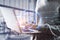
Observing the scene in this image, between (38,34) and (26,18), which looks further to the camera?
(26,18)

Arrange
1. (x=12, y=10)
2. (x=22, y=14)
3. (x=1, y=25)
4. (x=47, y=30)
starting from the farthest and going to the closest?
(x=22, y=14) < (x=1, y=25) < (x=47, y=30) < (x=12, y=10)

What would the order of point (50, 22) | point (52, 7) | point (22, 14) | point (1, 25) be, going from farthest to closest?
1. point (22, 14)
2. point (1, 25)
3. point (52, 7)
4. point (50, 22)

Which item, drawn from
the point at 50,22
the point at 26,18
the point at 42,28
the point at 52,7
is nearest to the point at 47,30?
the point at 42,28

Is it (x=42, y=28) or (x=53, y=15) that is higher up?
(x=53, y=15)

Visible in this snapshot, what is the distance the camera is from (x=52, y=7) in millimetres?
1419

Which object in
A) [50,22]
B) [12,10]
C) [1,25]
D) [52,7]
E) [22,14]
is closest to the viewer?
[12,10]

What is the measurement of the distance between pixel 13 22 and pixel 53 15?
0.59 m

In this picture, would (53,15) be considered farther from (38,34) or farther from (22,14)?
(22,14)

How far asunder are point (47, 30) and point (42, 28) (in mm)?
58

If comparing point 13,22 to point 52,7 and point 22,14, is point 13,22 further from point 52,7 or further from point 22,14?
point 22,14

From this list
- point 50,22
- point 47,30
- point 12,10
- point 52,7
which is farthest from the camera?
point 52,7

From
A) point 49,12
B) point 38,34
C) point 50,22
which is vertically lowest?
point 38,34

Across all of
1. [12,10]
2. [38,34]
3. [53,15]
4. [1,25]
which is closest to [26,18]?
[1,25]

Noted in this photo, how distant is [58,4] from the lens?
1.45m
